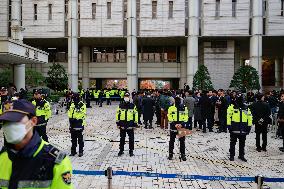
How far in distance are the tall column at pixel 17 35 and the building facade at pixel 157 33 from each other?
2.96 feet

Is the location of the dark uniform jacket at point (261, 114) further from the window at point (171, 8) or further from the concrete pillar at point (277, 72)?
the concrete pillar at point (277, 72)

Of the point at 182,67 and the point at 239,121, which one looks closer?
the point at 239,121

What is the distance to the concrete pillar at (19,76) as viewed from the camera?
3068 centimetres

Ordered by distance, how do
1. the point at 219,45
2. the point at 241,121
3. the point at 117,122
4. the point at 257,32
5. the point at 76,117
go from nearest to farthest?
the point at 241,121 < the point at 76,117 < the point at 117,122 < the point at 257,32 < the point at 219,45

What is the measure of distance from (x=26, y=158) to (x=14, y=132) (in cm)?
21

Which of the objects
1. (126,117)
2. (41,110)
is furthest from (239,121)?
(41,110)

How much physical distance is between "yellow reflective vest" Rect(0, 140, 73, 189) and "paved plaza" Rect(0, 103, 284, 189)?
5.42 m

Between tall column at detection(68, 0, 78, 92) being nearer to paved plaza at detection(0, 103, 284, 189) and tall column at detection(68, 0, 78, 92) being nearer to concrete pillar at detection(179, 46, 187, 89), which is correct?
concrete pillar at detection(179, 46, 187, 89)

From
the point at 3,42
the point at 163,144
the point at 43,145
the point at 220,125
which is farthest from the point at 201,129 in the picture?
the point at 43,145

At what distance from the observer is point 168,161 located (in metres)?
10.4

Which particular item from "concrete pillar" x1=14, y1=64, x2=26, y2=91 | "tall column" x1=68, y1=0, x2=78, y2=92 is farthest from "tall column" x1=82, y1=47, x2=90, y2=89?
"concrete pillar" x1=14, y1=64, x2=26, y2=91

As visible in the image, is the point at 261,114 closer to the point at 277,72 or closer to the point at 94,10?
the point at 94,10

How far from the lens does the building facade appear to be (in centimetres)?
3806

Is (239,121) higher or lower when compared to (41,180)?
lower
